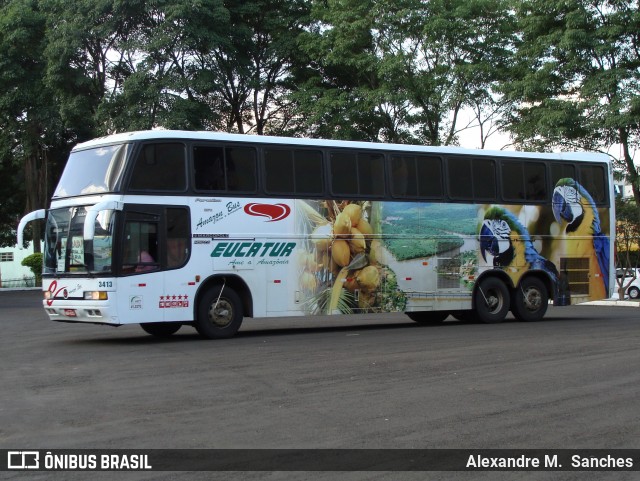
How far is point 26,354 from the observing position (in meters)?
15.1

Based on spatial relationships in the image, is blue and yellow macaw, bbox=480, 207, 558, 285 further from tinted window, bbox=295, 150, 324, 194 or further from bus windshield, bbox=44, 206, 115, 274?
bus windshield, bbox=44, 206, 115, 274

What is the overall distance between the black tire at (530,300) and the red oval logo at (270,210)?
6701mm

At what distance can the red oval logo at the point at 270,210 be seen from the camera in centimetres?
1780

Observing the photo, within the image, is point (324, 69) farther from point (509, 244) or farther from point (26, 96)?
point (509, 244)

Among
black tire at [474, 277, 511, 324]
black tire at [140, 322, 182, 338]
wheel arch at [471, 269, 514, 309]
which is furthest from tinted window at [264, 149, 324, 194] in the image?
black tire at [474, 277, 511, 324]

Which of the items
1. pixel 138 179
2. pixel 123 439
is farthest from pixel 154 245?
pixel 123 439

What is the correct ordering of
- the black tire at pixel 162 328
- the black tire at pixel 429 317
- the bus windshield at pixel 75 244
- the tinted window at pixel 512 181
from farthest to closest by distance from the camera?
the black tire at pixel 429 317 < the tinted window at pixel 512 181 < the black tire at pixel 162 328 < the bus windshield at pixel 75 244

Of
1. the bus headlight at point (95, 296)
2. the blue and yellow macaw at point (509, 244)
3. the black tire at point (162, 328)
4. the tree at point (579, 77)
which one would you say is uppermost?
the tree at point (579, 77)

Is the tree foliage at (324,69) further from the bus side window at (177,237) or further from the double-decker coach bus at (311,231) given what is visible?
the bus side window at (177,237)

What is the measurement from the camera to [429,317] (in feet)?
75.0

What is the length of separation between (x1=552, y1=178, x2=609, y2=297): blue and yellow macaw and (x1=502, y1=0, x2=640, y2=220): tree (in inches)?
340

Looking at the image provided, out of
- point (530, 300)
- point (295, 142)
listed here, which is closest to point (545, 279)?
point (530, 300)

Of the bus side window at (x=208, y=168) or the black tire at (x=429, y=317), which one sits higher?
the bus side window at (x=208, y=168)

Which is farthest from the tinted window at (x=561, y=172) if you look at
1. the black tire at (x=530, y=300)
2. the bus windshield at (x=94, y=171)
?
the bus windshield at (x=94, y=171)
